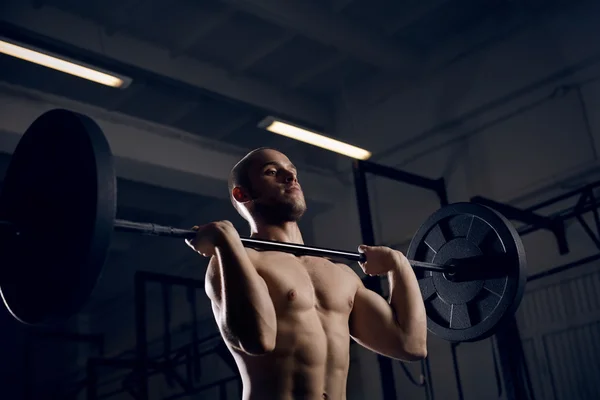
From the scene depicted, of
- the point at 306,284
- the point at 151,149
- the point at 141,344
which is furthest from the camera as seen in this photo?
the point at 151,149

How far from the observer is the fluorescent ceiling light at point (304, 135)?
16.6 ft

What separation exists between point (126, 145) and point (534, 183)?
111 inches

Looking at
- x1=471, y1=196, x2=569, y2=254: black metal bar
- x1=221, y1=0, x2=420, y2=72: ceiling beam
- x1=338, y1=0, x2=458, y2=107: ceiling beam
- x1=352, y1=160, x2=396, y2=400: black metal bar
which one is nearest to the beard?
x1=352, y1=160, x2=396, y2=400: black metal bar

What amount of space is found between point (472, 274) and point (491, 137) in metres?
2.88

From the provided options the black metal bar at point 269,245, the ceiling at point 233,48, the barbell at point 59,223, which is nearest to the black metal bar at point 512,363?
the black metal bar at point 269,245

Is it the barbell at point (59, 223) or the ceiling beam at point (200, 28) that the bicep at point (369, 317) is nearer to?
the barbell at point (59, 223)

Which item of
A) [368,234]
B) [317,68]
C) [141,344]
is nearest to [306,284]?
[368,234]

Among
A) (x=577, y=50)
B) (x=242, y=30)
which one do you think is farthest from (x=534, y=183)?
(x=242, y=30)

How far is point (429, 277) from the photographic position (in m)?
2.68

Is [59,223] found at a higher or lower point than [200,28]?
lower

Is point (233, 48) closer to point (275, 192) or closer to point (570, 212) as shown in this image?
point (570, 212)

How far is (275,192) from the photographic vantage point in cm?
220

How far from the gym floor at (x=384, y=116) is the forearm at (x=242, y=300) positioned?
2.07 metres

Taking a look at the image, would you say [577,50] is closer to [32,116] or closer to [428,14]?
[428,14]
